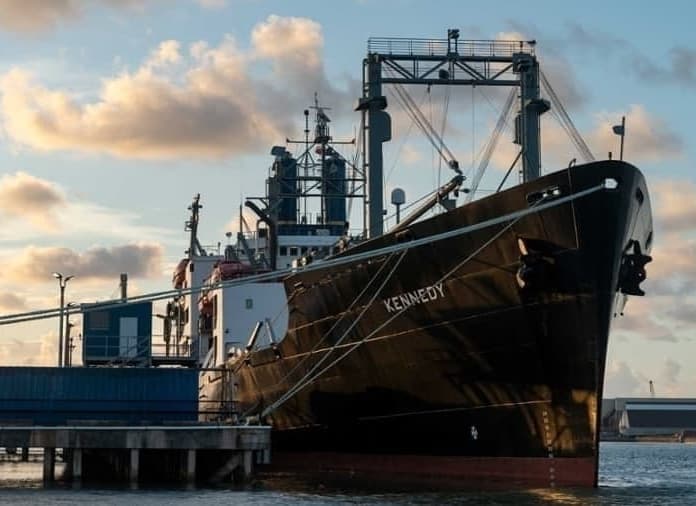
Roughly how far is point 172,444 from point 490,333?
8500 millimetres

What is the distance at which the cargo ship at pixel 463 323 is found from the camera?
2486cm

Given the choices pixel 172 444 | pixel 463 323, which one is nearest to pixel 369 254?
pixel 463 323

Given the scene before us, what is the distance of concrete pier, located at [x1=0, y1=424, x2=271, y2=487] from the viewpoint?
29078 mm

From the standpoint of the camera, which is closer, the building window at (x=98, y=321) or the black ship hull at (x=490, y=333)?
the black ship hull at (x=490, y=333)

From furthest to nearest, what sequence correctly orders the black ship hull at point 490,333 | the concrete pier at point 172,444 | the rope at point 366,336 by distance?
the concrete pier at point 172,444, the rope at point 366,336, the black ship hull at point 490,333

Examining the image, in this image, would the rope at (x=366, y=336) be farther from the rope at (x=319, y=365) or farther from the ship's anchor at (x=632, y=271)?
the ship's anchor at (x=632, y=271)

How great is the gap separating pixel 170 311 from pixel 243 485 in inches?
1081

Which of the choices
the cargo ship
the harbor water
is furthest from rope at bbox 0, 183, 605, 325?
the harbor water

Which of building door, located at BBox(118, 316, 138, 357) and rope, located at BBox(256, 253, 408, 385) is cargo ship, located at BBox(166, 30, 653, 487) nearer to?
rope, located at BBox(256, 253, 408, 385)

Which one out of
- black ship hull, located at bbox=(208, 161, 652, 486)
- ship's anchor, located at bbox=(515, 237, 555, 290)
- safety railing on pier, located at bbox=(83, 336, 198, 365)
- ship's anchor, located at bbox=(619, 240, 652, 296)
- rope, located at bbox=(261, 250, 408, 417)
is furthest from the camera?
safety railing on pier, located at bbox=(83, 336, 198, 365)

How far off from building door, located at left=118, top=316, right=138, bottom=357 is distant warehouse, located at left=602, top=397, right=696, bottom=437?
8049 cm

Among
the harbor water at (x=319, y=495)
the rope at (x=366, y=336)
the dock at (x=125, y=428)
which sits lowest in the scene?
the harbor water at (x=319, y=495)

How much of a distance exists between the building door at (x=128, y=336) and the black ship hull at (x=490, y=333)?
881 inches

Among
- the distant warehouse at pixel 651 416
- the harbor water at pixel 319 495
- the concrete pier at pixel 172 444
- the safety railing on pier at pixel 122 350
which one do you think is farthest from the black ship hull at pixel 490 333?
the distant warehouse at pixel 651 416
